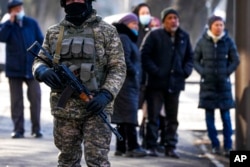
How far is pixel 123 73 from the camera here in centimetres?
761

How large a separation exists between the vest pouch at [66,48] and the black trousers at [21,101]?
5.03 meters

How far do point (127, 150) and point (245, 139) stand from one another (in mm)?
1560

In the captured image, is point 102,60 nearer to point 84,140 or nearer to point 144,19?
point 84,140

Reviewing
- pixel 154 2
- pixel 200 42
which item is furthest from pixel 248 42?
pixel 154 2

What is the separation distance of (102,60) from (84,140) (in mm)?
673

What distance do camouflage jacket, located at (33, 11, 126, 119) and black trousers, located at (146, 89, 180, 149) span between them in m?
3.86

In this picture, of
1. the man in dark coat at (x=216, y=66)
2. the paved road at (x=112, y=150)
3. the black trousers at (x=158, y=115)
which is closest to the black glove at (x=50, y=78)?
the paved road at (x=112, y=150)

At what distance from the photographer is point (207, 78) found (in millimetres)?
11922

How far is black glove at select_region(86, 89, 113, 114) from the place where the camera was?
23.8 feet

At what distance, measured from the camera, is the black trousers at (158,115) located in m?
11.5

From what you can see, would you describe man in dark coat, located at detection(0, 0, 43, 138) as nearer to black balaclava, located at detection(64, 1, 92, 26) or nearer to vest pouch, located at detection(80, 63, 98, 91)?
black balaclava, located at detection(64, 1, 92, 26)

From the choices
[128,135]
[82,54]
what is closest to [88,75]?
[82,54]

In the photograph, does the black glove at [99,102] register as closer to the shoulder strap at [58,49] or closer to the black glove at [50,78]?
the black glove at [50,78]

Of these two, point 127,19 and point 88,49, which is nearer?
point 88,49
